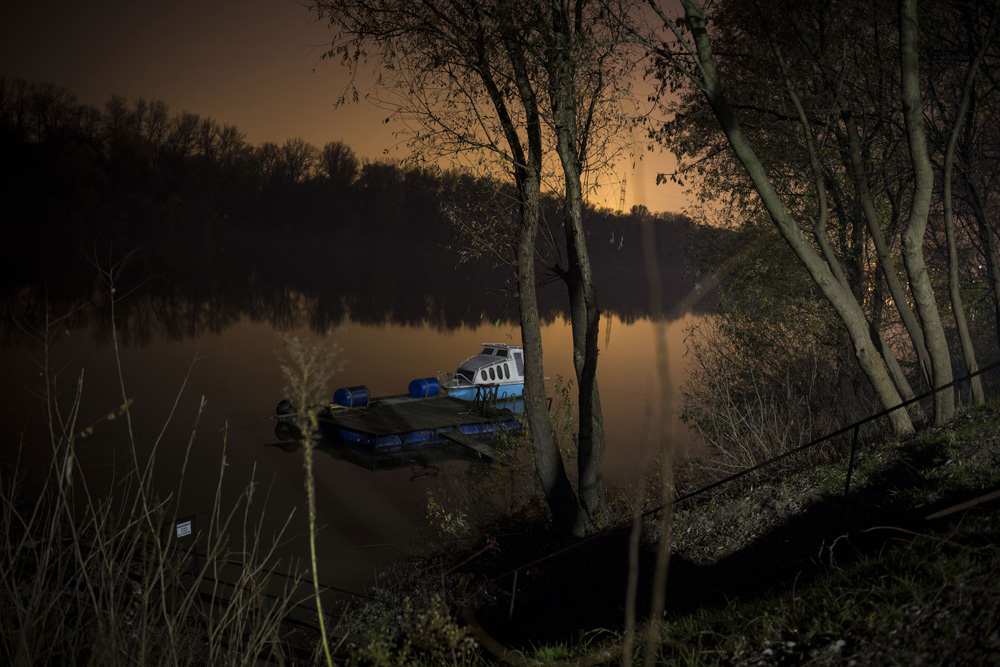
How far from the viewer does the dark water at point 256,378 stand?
662 inches

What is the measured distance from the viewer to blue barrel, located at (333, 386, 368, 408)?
99.7 feet

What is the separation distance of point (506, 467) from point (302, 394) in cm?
1618

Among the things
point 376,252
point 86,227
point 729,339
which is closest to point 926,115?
point 729,339

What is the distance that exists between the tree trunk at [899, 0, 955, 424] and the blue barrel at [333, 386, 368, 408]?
23635mm

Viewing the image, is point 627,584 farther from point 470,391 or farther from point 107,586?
point 470,391

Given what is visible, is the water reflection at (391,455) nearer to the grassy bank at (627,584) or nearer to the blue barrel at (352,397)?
the blue barrel at (352,397)

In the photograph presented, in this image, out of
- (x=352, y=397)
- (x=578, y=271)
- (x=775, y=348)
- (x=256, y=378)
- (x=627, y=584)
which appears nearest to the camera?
(x=627, y=584)

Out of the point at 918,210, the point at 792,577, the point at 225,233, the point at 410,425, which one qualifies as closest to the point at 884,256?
the point at 918,210

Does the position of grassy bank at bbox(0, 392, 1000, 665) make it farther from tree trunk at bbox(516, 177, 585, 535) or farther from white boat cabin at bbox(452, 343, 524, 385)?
white boat cabin at bbox(452, 343, 524, 385)

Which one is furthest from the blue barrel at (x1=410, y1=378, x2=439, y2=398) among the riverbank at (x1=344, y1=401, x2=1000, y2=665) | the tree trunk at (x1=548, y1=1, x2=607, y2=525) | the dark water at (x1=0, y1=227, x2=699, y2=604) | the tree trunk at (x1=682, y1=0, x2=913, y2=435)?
the tree trunk at (x1=682, y1=0, x2=913, y2=435)

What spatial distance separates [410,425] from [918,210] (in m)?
21.1

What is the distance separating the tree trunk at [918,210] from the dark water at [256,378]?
17.6ft

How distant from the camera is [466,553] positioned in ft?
44.8

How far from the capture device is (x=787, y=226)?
995cm
